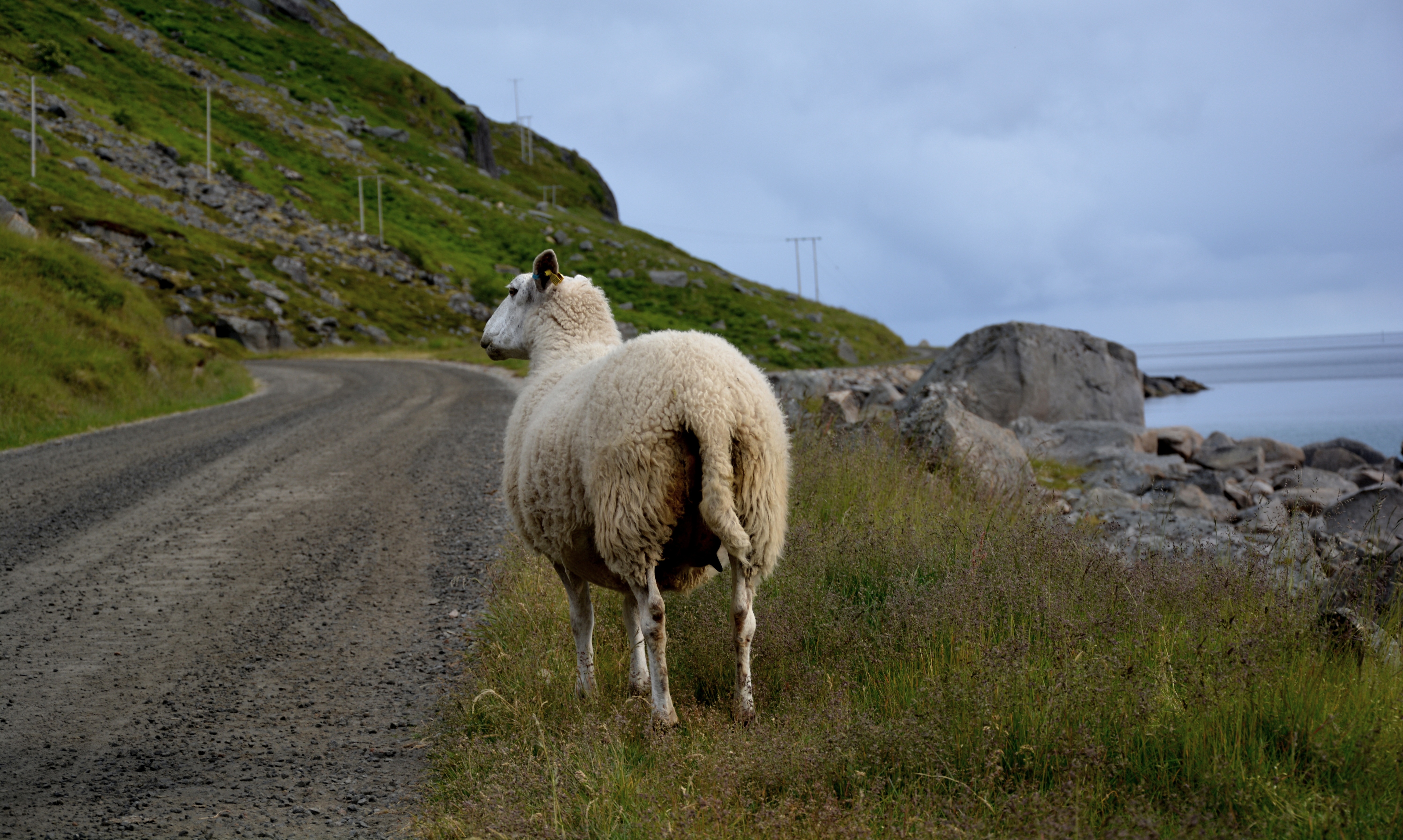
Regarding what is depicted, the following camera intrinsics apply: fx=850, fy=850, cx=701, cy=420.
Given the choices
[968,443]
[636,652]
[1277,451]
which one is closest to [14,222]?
[968,443]

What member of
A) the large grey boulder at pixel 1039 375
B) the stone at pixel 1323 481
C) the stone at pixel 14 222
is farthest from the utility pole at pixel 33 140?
the stone at pixel 1323 481

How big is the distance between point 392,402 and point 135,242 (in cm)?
3029

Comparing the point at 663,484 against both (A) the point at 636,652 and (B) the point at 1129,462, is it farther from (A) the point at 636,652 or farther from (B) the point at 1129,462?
(B) the point at 1129,462

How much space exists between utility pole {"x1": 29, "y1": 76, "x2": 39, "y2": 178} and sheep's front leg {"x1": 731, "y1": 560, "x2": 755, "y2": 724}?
52008mm

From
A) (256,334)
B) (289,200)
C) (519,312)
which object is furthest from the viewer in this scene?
(289,200)

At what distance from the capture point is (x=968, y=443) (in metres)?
9.50

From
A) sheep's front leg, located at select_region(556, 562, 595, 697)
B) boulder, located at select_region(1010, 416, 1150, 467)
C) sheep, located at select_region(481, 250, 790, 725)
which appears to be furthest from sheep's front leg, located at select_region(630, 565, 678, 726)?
boulder, located at select_region(1010, 416, 1150, 467)

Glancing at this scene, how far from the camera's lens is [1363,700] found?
119 inches

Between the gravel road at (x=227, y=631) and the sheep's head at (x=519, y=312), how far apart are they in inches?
81.6

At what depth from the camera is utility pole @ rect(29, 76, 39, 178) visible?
42.4 m

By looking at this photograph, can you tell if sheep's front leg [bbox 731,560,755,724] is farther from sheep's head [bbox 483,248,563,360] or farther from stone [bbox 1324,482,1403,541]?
stone [bbox 1324,482,1403,541]

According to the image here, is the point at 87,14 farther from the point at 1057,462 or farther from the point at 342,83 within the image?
the point at 1057,462

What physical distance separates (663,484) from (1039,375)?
1631 centimetres

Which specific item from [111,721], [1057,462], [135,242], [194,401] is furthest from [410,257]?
[111,721]
